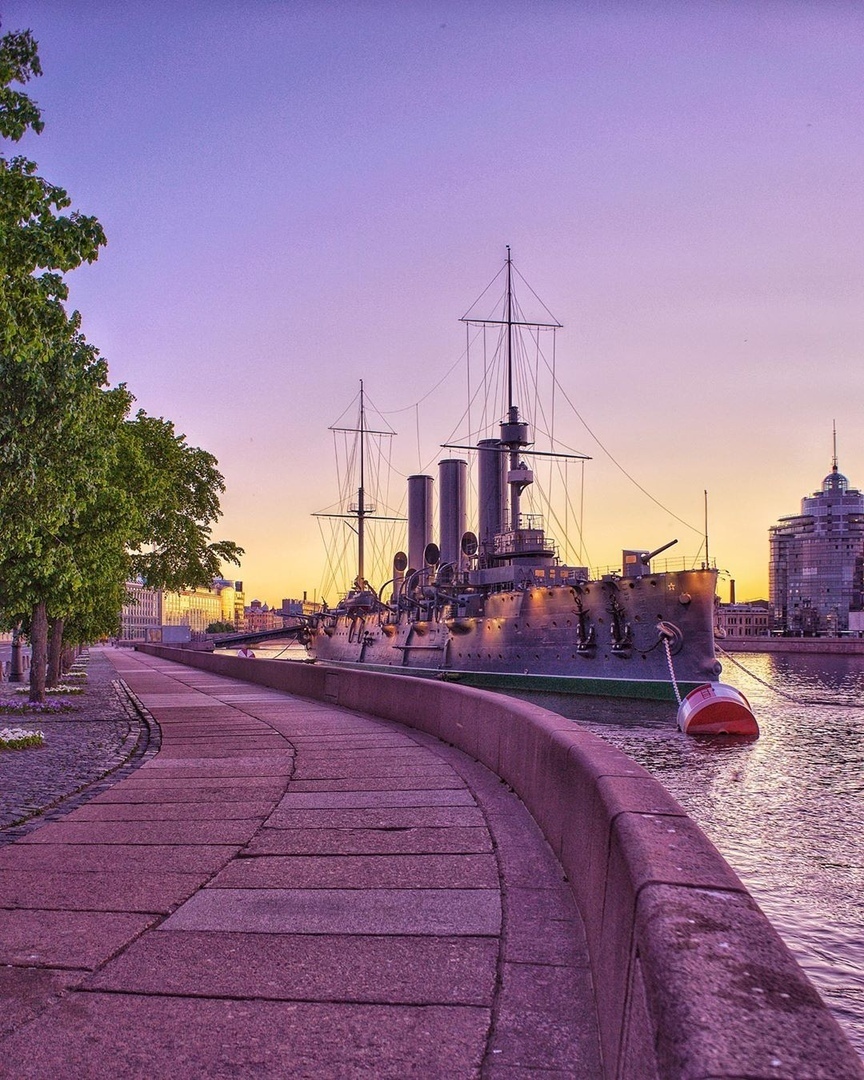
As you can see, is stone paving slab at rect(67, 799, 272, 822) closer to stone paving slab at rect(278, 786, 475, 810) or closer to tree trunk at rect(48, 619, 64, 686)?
stone paving slab at rect(278, 786, 475, 810)

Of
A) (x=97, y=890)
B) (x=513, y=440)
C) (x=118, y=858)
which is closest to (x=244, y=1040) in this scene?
(x=97, y=890)

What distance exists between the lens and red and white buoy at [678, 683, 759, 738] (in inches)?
1145

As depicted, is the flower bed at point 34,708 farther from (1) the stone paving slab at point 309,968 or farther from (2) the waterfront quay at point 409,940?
(1) the stone paving slab at point 309,968

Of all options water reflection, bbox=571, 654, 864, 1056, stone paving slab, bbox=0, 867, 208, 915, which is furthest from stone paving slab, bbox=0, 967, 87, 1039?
water reflection, bbox=571, 654, 864, 1056

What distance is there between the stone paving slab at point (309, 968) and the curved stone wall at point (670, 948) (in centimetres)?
63

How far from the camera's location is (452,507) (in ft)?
260

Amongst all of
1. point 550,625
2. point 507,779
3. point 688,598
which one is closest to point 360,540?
point 550,625

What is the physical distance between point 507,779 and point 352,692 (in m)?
9.75

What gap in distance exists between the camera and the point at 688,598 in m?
41.5

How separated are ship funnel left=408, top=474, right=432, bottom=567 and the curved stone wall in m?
80.2

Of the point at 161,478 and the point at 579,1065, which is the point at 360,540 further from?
the point at 579,1065

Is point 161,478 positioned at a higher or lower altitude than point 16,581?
higher

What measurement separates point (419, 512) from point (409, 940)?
3321 inches

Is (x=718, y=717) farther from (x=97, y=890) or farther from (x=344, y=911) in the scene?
(x=97, y=890)
